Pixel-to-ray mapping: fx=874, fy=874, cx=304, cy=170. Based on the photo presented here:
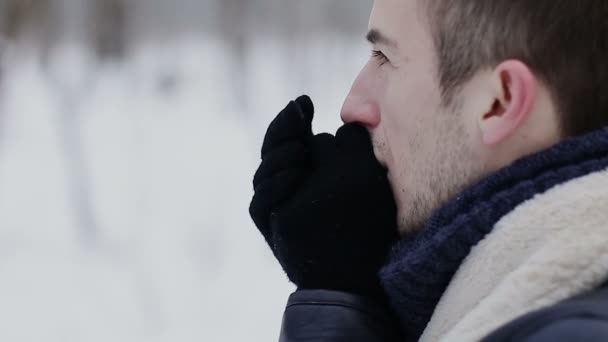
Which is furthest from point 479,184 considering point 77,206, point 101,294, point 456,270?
point 77,206

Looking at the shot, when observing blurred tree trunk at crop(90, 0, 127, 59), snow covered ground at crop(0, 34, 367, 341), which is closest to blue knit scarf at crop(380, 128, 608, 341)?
snow covered ground at crop(0, 34, 367, 341)

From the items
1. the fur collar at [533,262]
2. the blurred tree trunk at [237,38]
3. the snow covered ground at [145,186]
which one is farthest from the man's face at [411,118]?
the blurred tree trunk at [237,38]

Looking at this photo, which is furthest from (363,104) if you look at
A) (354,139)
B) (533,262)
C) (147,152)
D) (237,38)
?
(237,38)

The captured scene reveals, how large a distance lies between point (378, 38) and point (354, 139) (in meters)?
0.10

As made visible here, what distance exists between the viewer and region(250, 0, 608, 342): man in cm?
63

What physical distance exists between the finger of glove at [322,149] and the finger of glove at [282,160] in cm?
2

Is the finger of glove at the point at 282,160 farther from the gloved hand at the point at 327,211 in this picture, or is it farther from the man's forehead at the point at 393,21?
the man's forehead at the point at 393,21

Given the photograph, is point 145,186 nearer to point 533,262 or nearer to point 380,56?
point 380,56

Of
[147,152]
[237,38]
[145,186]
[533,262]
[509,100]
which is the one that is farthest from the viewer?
[237,38]

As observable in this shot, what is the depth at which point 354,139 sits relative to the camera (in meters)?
0.88

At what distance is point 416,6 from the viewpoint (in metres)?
0.81

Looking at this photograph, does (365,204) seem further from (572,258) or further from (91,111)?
(91,111)

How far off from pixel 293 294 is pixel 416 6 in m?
0.30

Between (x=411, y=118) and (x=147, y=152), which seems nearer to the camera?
(x=411, y=118)
